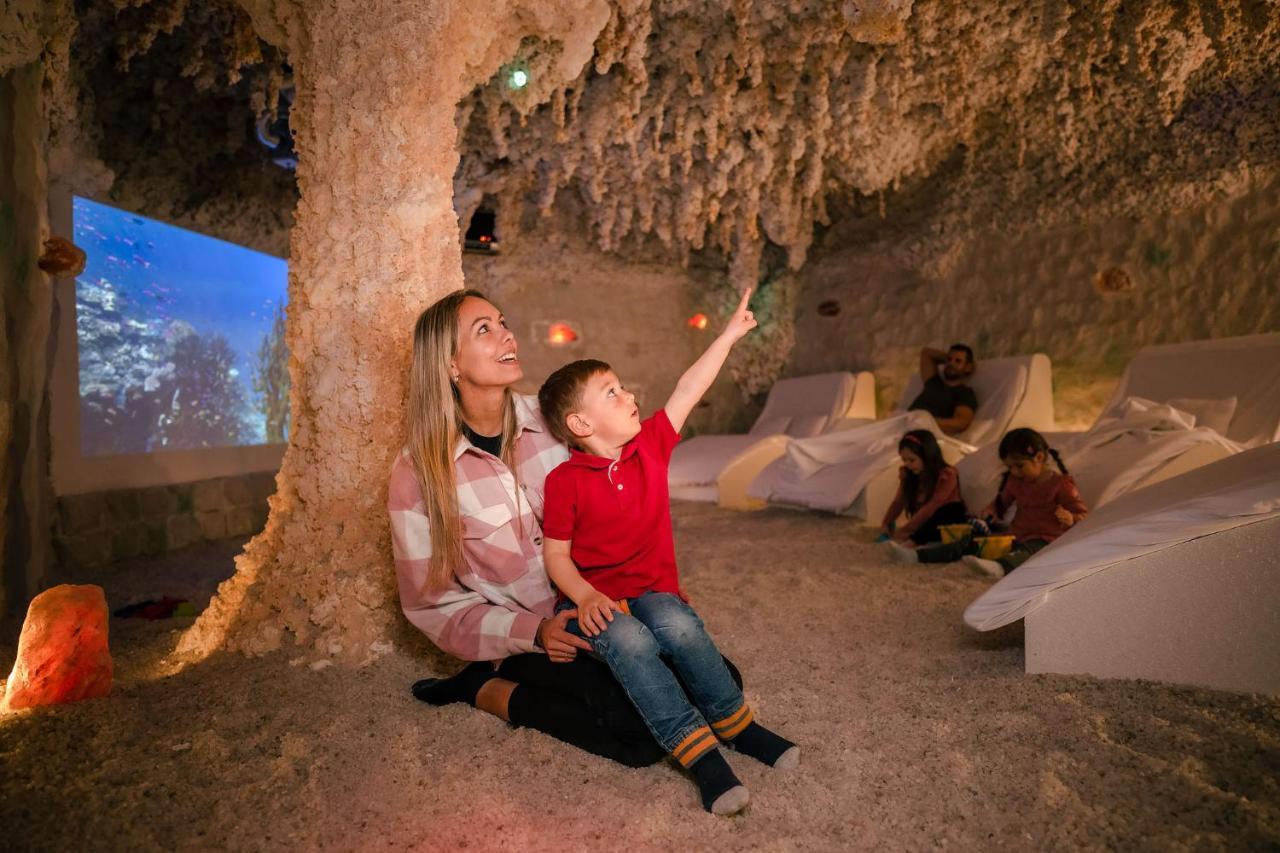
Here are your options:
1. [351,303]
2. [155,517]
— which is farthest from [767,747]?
[155,517]

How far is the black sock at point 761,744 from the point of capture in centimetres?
135

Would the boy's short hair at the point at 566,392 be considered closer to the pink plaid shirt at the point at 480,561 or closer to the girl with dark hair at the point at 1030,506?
the pink plaid shirt at the point at 480,561

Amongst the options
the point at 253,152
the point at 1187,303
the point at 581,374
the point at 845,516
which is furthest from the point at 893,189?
the point at 581,374

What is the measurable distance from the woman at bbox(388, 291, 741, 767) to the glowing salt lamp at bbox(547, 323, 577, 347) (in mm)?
5247

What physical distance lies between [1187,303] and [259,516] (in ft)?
19.7

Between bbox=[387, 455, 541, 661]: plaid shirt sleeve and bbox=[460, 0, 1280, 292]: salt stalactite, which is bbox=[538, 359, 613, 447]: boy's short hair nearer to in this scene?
bbox=[387, 455, 541, 661]: plaid shirt sleeve

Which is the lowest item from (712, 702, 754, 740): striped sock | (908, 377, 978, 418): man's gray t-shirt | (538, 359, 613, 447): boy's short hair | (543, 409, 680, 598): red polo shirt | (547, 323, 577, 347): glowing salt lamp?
(712, 702, 754, 740): striped sock

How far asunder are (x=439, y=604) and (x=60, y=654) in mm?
867

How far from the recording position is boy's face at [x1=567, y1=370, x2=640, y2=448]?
1.51 meters

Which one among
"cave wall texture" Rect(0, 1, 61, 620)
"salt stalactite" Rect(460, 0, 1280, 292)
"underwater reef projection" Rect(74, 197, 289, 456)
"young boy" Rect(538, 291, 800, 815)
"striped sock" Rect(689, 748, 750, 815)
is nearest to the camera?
"striped sock" Rect(689, 748, 750, 815)

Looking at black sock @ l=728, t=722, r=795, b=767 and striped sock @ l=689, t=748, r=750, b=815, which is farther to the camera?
black sock @ l=728, t=722, r=795, b=767

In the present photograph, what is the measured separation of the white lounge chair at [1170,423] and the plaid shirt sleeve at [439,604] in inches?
97.1

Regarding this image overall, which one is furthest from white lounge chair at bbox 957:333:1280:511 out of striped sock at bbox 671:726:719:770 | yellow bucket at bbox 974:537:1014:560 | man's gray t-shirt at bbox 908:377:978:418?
striped sock at bbox 671:726:719:770

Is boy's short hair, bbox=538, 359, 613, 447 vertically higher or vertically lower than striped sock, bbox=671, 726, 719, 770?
higher
